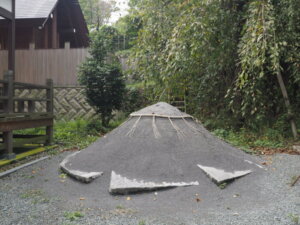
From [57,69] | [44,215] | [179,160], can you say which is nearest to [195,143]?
→ [179,160]

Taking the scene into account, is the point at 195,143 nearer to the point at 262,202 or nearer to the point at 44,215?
the point at 262,202

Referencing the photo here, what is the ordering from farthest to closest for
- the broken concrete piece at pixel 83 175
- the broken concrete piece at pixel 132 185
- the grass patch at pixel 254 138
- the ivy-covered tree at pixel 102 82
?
the ivy-covered tree at pixel 102 82 < the grass patch at pixel 254 138 < the broken concrete piece at pixel 83 175 < the broken concrete piece at pixel 132 185

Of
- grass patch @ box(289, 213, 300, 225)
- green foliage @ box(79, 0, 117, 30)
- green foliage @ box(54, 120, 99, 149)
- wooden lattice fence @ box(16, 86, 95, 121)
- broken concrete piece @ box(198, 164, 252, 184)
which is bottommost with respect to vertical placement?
green foliage @ box(54, 120, 99, 149)

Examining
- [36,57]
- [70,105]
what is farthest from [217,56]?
[36,57]

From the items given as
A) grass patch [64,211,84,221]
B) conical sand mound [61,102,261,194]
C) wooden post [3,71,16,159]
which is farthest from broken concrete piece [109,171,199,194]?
wooden post [3,71,16,159]

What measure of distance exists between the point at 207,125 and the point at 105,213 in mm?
6103

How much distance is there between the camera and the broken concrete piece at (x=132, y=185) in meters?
3.86

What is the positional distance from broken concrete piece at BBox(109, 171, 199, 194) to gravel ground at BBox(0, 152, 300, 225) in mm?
91

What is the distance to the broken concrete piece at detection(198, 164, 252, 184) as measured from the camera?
13.3ft

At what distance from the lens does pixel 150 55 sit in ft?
27.7

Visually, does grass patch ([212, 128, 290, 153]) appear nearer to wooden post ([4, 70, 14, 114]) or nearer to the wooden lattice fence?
wooden post ([4, 70, 14, 114])

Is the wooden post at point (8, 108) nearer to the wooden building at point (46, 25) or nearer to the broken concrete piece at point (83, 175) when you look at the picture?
the broken concrete piece at point (83, 175)

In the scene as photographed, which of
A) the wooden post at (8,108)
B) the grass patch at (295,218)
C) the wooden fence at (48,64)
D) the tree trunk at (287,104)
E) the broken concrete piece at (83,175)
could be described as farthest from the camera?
the wooden fence at (48,64)

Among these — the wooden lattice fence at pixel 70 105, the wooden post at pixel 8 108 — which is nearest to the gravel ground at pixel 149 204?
Answer: the wooden post at pixel 8 108
